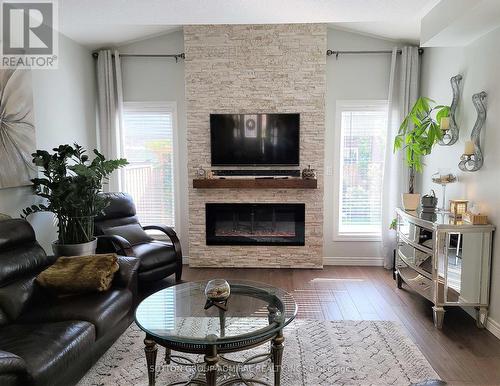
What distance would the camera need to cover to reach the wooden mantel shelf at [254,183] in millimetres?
4488

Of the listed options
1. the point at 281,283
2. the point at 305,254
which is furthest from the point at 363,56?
the point at 281,283

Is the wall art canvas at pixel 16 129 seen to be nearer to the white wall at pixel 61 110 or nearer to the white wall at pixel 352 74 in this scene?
the white wall at pixel 61 110

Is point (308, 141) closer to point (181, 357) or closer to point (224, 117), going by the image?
point (224, 117)

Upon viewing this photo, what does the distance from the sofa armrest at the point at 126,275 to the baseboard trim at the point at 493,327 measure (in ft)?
9.63

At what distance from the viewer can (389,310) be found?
11.4ft

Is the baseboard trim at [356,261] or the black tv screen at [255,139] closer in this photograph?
the black tv screen at [255,139]

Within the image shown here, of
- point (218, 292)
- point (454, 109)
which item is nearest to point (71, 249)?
point (218, 292)

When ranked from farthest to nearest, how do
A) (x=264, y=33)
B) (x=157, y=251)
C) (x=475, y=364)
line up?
(x=264, y=33) → (x=157, y=251) → (x=475, y=364)

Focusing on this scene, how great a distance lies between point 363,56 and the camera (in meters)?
4.67

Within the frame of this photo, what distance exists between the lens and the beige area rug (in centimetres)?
238

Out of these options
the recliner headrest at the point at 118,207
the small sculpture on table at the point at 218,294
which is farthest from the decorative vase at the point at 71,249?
the small sculpture on table at the point at 218,294

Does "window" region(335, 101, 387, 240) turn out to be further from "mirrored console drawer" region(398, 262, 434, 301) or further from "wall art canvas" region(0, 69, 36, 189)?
"wall art canvas" region(0, 69, 36, 189)

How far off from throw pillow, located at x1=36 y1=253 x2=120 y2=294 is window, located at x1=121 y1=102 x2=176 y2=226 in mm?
2284

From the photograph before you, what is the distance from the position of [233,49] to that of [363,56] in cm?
165
